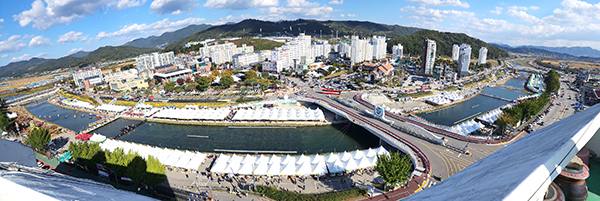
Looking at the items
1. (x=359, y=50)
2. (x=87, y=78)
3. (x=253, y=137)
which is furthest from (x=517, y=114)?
(x=87, y=78)

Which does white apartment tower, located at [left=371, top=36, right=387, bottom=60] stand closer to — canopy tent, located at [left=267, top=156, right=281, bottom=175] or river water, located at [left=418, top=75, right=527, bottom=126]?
river water, located at [left=418, top=75, right=527, bottom=126]

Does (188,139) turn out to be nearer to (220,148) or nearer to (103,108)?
(220,148)

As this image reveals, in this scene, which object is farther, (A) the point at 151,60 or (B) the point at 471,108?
(A) the point at 151,60

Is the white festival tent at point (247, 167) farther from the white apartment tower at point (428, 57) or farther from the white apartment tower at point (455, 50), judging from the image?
the white apartment tower at point (455, 50)

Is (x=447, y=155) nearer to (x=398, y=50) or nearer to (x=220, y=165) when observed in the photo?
(x=220, y=165)

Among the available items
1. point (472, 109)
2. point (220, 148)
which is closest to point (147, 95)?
point (220, 148)

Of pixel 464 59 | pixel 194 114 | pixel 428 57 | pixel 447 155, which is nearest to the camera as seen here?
pixel 447 155

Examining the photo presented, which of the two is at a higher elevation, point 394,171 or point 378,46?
point 378,46
